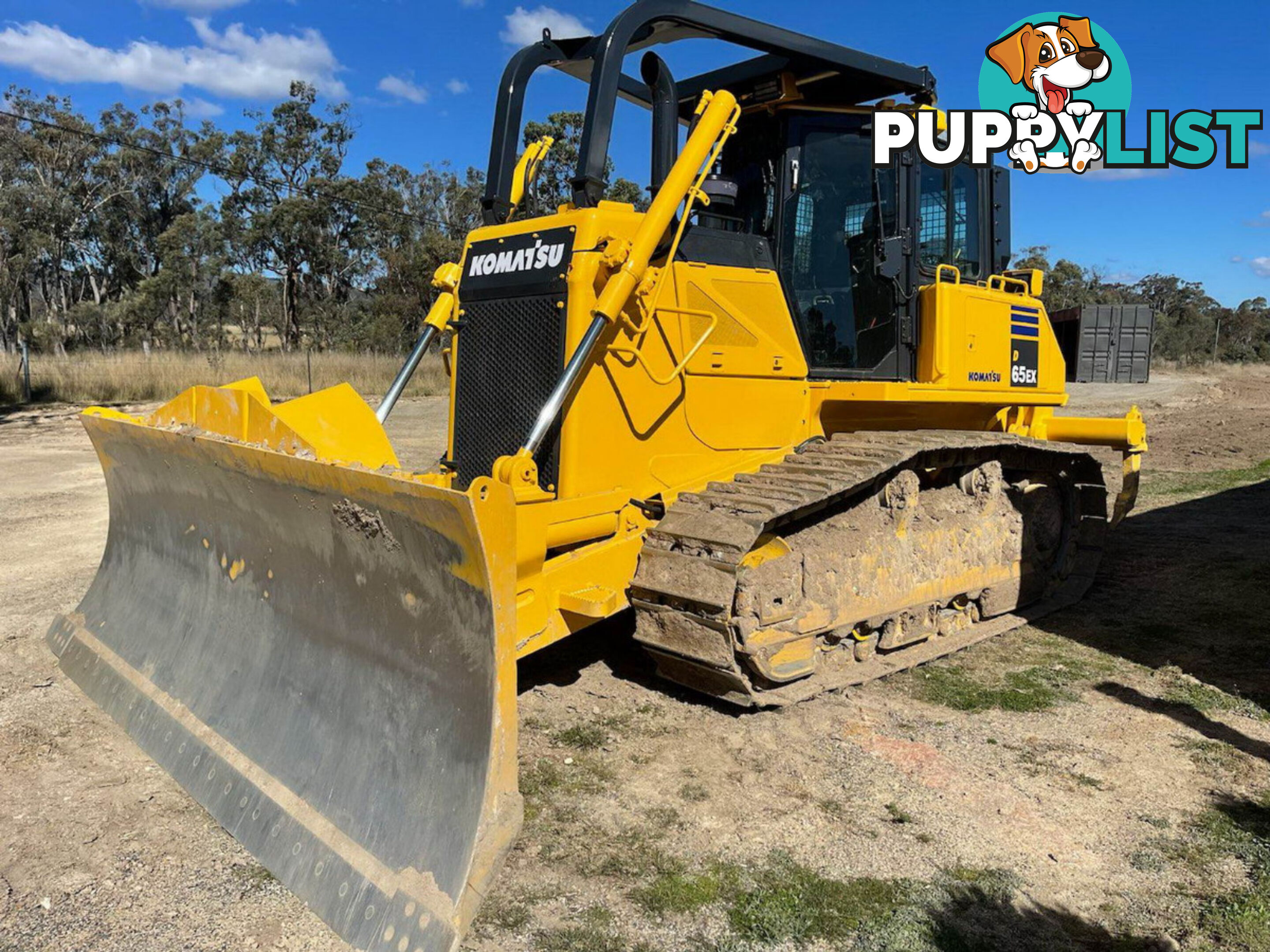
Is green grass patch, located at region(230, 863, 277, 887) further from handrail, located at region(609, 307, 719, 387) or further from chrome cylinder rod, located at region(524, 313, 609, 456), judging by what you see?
handrail, located at region(609, 307, 719, 387)

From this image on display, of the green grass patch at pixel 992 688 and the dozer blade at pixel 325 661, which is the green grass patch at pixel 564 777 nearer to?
the dozer blade at pixel 325 661

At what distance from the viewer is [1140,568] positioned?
776 cm

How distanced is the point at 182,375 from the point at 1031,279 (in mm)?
21722

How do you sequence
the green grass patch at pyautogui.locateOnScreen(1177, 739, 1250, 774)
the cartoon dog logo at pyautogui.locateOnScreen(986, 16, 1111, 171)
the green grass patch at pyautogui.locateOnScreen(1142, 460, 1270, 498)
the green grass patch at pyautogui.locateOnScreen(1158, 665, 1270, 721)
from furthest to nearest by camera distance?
the green grass patch at pyautogui.locateOnScreen(1142, 460, 1270, 498)
the cartoon dog logo at pyautogui.locateOnScreen(986, 16, 1111, 171)
the green grass patch at pyautogui.locateOnScreen(1158, 665, 1270, 721)
the green grass patch at pyautogui.locateOnScreen(1177, 739, 1250, 774)

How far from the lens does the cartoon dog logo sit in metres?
7.36

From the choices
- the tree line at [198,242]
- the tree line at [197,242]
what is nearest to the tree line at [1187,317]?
the tree line at [198,242]

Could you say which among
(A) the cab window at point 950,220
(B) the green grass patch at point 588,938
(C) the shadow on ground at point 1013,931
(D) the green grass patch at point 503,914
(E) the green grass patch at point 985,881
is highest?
(A) the cab window at point 950,220

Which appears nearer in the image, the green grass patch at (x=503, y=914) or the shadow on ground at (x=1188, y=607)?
the green grass patch at (x=503, y=914)

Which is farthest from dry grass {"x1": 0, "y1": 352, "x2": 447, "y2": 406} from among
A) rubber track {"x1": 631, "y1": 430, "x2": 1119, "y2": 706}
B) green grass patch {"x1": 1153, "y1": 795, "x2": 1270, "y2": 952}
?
green grass patch {"x1": 1153, "y1": 795, "x2": 1270, "y2": 952}

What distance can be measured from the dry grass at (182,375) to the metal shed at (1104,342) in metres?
14.4

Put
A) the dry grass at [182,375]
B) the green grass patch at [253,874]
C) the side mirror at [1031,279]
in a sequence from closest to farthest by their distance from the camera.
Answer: the green grass patch at [253,874] < the side mirror at [1031,279] < the dry grass at [182,375]

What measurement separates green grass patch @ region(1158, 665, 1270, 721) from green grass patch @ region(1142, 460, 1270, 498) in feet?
23.0

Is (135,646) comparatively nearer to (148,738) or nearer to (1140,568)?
(148,738)

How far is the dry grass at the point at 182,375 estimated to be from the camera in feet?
71.6
